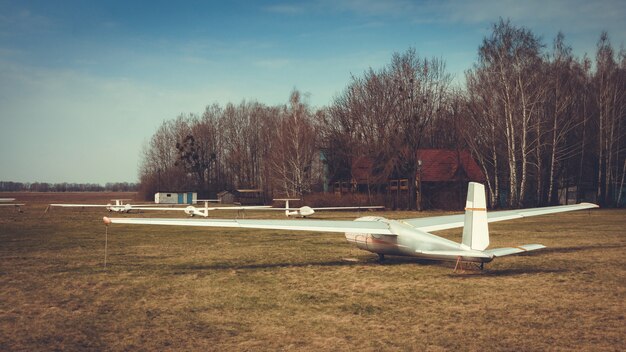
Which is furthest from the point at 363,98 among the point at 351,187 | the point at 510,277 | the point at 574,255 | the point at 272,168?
the point at 510,277

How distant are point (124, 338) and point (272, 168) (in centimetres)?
4979

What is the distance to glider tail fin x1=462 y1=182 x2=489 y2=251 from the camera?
10.2 metres

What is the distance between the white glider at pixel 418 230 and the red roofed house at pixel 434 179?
28.5 meters

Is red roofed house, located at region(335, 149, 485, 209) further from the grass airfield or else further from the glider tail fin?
the glider tail fin

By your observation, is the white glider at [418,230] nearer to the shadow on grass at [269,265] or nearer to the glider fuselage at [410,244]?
the glider fuselage at [410,244]

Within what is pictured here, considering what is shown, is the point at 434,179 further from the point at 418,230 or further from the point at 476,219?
the point at 476,219

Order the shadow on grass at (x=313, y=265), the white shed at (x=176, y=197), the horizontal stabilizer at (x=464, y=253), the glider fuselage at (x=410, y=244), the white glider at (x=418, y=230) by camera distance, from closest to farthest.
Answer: the horizontal stabilizer at (x=464, y=253)
the white glider at (x=418, y=230)
the glider fuselage at (x=410, y=244)
the shadow on grass at (x=313, y=265)
the white shed at (x=176, y=197)

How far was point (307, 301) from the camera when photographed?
9125 mm

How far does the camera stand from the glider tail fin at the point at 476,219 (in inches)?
403

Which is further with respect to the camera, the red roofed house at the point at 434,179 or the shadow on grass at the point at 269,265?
the red roofed house at the point at 434,179

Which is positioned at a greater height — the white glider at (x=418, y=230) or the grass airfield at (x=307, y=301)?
the white glider at (x=418, y=230)

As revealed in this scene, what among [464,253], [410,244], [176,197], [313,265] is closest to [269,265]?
[313,265]

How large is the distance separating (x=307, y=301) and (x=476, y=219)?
4.30 meters

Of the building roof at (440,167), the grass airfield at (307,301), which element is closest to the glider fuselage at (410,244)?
the grass airfield at (307,301)
